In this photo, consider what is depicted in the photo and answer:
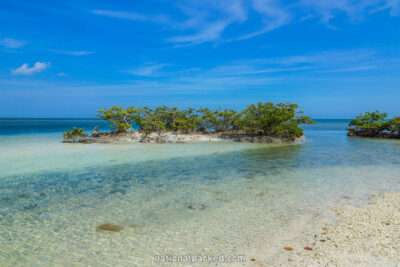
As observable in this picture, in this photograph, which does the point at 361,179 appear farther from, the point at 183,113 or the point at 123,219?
the point at 183,113

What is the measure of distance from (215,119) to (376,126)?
24.7 metres

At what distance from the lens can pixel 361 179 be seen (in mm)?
10953

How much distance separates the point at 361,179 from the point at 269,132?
2054 cm

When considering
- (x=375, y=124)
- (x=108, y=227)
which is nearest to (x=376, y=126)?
(x=375, y=124)

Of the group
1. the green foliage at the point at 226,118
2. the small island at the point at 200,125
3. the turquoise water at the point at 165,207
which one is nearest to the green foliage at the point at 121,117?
the small island at the point at 200,125

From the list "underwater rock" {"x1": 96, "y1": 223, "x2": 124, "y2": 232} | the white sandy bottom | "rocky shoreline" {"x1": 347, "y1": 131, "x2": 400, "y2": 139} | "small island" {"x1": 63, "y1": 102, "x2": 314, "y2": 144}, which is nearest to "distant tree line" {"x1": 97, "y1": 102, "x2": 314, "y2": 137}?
"small island" {"x1": 63, "y1": 102, "x2": 314, "y2": 144}

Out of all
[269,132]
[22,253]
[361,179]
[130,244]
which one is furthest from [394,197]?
[269,132]

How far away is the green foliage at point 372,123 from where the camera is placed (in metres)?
34.7

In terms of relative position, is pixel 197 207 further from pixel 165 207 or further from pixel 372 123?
pixel 372 123

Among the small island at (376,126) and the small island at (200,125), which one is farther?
the small island at (376,126)

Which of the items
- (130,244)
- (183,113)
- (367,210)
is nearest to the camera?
(130,244)

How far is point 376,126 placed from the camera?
35000 mm

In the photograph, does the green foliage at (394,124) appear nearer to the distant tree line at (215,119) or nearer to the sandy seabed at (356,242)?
the distant tree line at (215,119)

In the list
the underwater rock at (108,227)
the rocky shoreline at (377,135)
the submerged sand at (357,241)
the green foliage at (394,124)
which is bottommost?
the underwater rock at (108,227)
